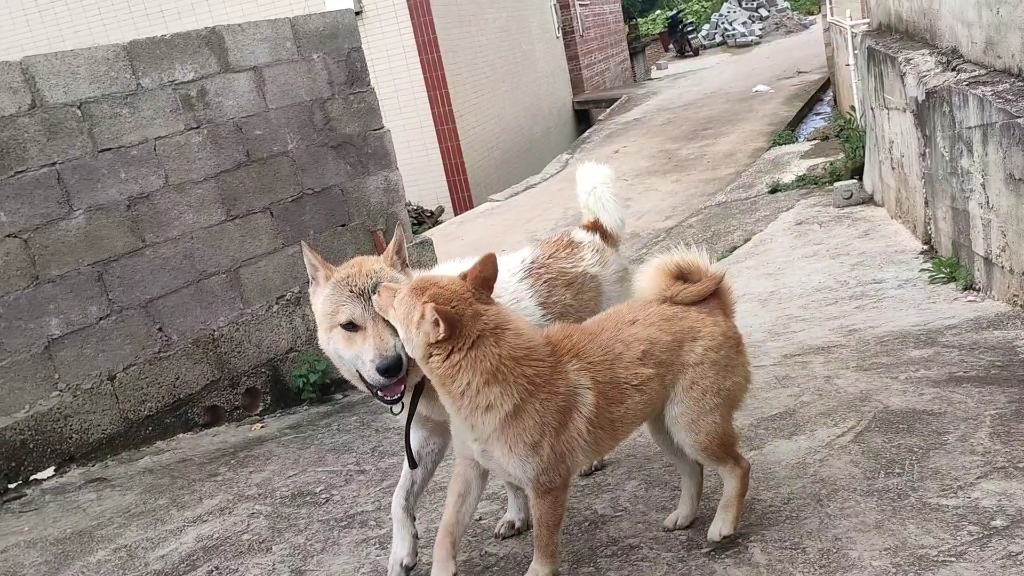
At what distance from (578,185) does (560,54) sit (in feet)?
49.1

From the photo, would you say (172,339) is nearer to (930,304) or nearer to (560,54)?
(930,304)

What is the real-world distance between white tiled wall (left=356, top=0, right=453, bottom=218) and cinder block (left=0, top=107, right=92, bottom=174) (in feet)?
22.6

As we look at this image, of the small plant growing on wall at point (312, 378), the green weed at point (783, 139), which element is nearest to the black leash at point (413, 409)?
the small plant growing on wall at point (312, 378)

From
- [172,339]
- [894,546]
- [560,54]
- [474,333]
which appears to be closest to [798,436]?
[894,546]

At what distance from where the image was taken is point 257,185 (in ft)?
18.8

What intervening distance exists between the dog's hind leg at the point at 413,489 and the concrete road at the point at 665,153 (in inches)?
215

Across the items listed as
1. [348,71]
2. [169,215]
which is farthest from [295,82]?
[169,215]

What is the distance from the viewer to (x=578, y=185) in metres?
4.74

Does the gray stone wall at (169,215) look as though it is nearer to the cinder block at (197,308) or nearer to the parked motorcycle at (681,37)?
the cinder block at (197,308)

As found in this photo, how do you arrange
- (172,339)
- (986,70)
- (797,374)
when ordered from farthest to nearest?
(172,339) → (986,70) → (797,374)

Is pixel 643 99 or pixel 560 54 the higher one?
pixel 560 54

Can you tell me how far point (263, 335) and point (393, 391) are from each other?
264 centimetres

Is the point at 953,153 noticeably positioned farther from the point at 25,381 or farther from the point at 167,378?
the point at 25,381

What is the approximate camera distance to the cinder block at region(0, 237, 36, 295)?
4.66 meters
